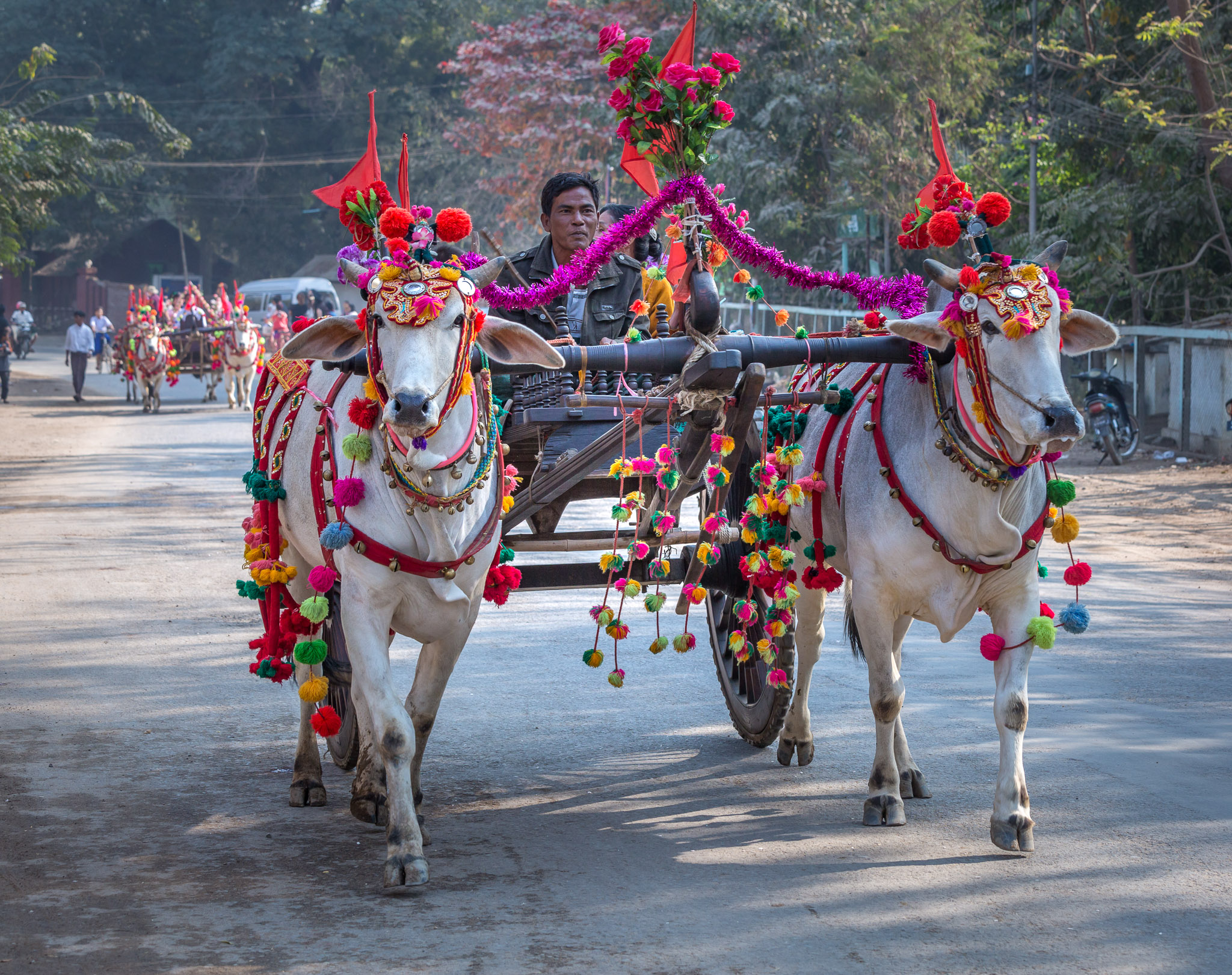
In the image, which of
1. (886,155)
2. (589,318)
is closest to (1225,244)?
(886,155)

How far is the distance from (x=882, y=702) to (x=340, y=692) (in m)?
2.37

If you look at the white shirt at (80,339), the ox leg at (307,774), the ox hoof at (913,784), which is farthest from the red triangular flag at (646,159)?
the white shirt at (80,339)

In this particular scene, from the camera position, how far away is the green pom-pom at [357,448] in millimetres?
4391

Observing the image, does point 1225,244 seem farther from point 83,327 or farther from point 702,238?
point 83,327

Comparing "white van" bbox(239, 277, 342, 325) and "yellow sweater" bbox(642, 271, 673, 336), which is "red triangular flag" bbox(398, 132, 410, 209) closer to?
"yellow sweater" bbox(642, 271, 673, 336)

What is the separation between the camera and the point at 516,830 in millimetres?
4887

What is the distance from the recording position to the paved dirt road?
151 inches

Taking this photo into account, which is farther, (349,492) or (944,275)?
(944,275)

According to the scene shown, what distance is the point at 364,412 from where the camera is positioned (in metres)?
4.43

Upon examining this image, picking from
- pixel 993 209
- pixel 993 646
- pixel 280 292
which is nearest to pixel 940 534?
pixel 993 646

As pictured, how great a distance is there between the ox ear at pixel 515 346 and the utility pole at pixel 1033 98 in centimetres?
1347

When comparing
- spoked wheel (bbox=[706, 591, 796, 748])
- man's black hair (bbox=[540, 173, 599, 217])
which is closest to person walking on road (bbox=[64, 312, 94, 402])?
man's black hair (bbox=[540, 173, 599, 217])

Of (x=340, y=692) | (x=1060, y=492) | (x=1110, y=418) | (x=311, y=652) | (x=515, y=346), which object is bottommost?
(x=340, y=692)

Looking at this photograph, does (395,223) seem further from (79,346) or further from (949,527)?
(79,346)
